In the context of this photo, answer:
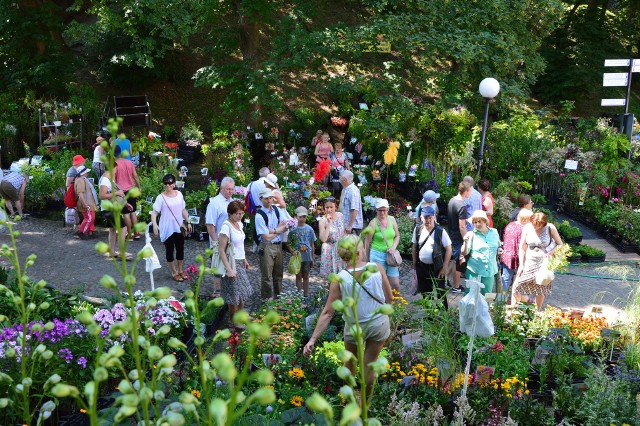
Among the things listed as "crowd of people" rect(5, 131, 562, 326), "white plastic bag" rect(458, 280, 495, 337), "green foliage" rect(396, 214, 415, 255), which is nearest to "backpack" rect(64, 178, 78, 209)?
"crowd of people" rect(5, 131, 562, 326)

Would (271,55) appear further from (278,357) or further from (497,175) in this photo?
(278,357)

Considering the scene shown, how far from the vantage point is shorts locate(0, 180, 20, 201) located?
38.5 feet

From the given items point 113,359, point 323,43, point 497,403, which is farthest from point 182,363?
point 323,43

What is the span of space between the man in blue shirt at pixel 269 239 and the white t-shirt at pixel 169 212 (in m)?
1.21

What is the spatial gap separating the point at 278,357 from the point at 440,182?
24.9 ft

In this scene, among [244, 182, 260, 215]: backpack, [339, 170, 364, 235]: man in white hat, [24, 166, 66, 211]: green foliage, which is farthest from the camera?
[24, 166, 66, 211]: green foliage

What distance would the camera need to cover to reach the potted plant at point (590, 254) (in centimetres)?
1102

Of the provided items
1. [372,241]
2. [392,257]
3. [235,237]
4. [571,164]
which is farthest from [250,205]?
[571,164]

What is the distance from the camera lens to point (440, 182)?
13242 mm

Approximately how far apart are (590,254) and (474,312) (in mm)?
5876

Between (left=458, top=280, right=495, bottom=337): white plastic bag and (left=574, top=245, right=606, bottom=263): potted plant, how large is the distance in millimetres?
5696

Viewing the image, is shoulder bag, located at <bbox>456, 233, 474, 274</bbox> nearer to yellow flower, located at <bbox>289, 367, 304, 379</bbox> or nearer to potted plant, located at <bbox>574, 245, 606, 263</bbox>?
yellow flower, located at <bbox>289, 367, 304, 379</bbox>

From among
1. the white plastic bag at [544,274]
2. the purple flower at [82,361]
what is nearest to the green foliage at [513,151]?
the white plastic bag at [544,274]

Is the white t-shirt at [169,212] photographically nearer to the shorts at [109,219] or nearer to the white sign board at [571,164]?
the shorts at [109,219]
